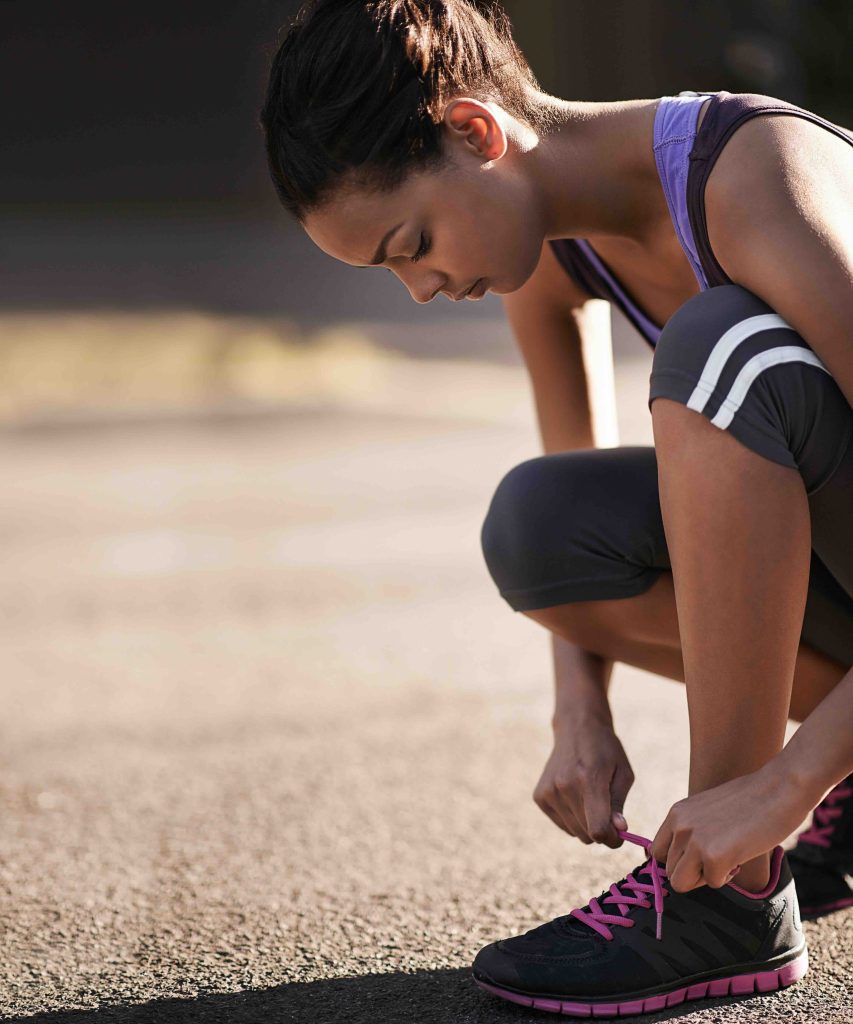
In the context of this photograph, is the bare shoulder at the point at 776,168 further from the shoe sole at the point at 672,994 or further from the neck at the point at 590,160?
the shoe sole at the point at 672,994

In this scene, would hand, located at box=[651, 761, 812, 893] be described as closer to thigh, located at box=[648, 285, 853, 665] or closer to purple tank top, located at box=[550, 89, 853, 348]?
thigh, located at box=[648, 285, 853, 665]

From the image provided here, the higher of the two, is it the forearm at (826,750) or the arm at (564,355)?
the arm at (564,355)

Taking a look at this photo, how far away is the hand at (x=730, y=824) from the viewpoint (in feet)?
3.21

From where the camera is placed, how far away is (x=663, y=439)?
1047 mm

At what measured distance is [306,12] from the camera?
3.84ft

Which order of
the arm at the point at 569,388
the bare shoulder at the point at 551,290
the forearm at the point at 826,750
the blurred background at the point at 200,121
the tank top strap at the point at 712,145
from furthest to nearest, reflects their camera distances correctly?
the blurred background at the point at 200,121
the bare shoulder at the point at 551,290
the arm at the point at 569,388
the tank top strap at the point at 712,145
the forearm at the point at 826,750

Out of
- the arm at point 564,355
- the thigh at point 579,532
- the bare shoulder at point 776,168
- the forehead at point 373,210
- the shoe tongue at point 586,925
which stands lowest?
the shoe tongue at point 586,925

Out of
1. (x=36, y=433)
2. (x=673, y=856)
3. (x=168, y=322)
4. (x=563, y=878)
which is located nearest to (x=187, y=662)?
(x=563, y=878)

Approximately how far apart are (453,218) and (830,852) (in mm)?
742

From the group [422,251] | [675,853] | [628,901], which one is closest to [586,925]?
[628,901]

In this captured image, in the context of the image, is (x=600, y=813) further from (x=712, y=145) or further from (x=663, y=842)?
(x=712, y=145)

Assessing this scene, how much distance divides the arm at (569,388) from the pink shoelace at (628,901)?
0.12 meters

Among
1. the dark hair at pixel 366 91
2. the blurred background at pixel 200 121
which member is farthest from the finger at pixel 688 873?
the blurred background at pixel 200 121

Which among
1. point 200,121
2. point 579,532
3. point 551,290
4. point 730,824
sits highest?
point 200,121
